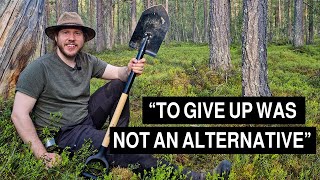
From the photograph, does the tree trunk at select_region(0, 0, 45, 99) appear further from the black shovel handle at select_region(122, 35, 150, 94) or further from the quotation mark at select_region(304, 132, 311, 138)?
the quotation mark at select_region(304, 132, 311, 138)

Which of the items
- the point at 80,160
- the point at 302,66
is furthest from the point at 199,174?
the point at 302,66

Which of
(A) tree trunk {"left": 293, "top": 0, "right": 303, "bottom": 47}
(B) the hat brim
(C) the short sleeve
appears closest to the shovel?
(B) the hat brim

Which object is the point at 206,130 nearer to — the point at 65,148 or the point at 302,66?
the point at 65,148

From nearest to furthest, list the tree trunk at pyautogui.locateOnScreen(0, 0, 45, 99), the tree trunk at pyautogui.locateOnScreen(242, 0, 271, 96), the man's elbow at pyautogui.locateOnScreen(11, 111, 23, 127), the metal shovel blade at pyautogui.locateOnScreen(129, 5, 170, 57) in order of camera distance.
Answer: the man's elbow at pyautogui.locateOnScreen(11, 111, 23, 127), the tree trunk at pyautogui.locateOnScreen(0, 0, 45, 99), the metal shovel blade at pyautogui.locateOnScreen(129, 5, 170, 57), the tree trunk at pyautogui.locateOnScreen(242, 0, 271, 96)

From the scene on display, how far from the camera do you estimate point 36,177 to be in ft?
11.1

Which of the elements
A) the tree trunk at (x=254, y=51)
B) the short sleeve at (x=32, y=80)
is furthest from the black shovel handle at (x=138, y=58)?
the tree trunk at (x=254, y=51)

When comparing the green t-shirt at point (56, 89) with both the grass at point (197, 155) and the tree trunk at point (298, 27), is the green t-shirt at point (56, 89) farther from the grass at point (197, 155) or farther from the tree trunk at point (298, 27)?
the tree trunk at point (298, 27)

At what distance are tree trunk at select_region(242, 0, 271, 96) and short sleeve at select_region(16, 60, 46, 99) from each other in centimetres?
454

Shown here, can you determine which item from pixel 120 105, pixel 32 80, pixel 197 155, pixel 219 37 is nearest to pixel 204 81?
pixel 219 37

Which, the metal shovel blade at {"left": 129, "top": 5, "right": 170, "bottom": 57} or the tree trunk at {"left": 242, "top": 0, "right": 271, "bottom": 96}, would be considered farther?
the tree trunk at {"left": 242, "top": 0, "right": 271, "bottom": 96}

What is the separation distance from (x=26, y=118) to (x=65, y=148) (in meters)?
0.50

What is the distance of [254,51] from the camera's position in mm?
7312

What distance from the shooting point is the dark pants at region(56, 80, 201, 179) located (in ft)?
12.9

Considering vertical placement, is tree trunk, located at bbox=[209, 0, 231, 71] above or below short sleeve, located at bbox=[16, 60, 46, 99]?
above
